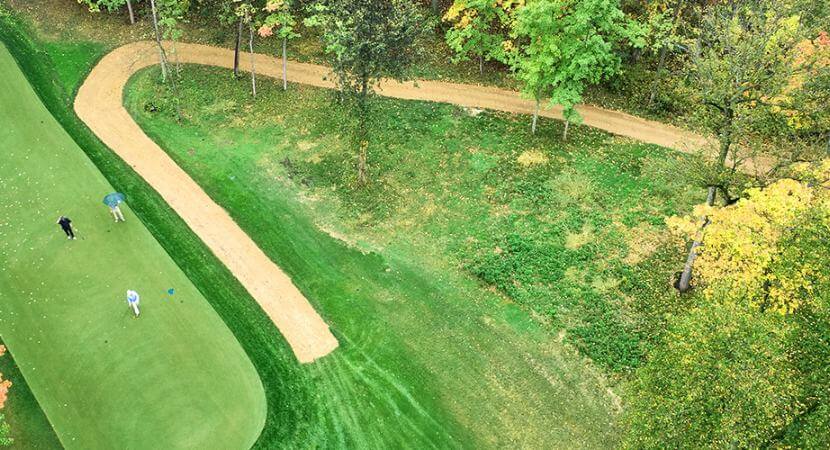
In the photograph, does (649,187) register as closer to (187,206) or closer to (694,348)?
(694,348)

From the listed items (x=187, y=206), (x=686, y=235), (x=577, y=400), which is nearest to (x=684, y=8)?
(x=686, y=235)

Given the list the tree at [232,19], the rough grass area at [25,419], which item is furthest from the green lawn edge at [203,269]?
the tree at [232,19]

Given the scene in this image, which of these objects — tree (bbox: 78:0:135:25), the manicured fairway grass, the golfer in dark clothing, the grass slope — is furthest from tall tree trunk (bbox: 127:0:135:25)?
the golfer in dark clothing

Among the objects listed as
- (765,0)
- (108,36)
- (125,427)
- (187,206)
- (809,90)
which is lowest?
(125,427)

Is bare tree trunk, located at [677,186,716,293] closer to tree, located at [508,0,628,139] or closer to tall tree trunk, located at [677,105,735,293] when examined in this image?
tall tree trunk, located at [677,105,735,293]

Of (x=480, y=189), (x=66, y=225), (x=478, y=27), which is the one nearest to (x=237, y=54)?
(x=478, y=27)

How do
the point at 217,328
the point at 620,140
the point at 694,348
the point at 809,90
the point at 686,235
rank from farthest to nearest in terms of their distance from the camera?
1. the point at 620,140
2. the point at 686,235
3. the point at 217,328
4. the point at 809,90
5. the point at 694,348

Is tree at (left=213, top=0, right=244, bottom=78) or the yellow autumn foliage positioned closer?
the yellow autumn foliage
